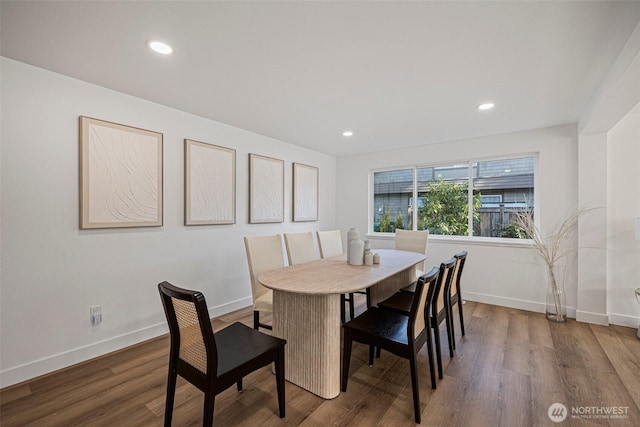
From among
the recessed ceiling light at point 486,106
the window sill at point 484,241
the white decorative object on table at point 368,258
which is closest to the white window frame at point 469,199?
the window sill at point 484,241

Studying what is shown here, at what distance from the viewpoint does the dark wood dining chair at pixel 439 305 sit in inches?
83.1

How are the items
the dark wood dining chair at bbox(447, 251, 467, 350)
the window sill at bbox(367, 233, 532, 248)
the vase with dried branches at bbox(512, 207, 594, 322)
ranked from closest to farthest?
1. the dark wood dining chair at bbox(447, 251, 467, 350)
2. the vase with dried branches at bbox(512, 207, 594, 322)
3. the window sill at bbox(367, 233, 532, 248)

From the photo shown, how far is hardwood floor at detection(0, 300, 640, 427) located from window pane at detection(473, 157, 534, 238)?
167 cm

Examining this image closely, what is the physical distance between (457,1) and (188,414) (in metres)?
2.82

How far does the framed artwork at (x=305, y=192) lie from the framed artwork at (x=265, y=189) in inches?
12.0

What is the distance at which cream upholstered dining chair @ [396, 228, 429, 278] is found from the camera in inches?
149

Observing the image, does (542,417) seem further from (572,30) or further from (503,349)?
(572,30)

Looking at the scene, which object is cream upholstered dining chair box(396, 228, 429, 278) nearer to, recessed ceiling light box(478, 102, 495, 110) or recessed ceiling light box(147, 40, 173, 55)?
recessed ceiling light box(478, 102, 495, 110)

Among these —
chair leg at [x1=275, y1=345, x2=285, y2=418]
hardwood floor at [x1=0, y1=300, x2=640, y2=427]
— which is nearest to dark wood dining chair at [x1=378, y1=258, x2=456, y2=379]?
hardwood floor at [x1=0, y1=300, x2=640, y2=427]

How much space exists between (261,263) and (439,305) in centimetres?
158

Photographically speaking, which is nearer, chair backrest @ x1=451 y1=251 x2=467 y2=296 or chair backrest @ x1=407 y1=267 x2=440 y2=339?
chair backrest @ x1=407 y1=267 x2=440 y2=339

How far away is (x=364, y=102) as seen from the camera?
280cm

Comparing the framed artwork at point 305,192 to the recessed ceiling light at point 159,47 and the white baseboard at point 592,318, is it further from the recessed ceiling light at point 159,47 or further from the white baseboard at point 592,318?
the white baseboard at point 592,318

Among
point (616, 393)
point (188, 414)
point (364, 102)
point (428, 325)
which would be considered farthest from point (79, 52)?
point (616, 393)
